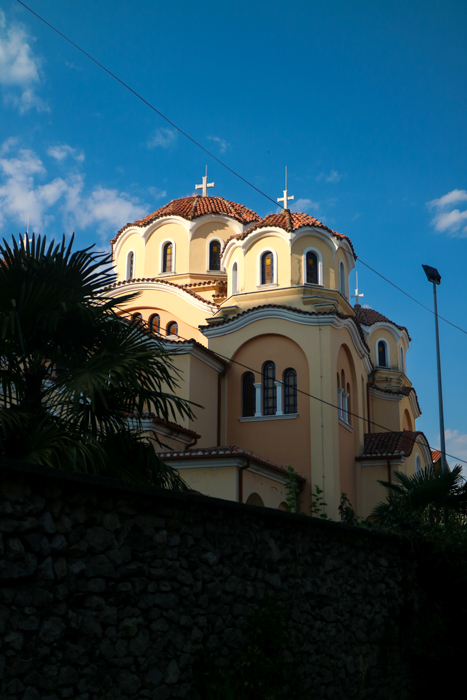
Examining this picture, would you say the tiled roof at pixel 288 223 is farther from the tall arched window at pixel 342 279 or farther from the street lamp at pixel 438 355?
the street lamp at pixel 438 355

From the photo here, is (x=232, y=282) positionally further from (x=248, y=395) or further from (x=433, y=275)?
(x=433, y=275)

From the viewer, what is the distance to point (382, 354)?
3086 centimetres

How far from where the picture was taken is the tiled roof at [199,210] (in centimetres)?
2581

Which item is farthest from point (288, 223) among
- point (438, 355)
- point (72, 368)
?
point (72, 368)

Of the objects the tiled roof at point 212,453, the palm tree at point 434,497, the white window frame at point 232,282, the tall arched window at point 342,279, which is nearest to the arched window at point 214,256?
the white window frame at point 232,282

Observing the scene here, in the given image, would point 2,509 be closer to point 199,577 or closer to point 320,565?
point 199,577

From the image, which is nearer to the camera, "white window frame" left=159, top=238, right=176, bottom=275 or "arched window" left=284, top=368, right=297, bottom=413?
"arched window" left=284, top=368, right=297, bottom=413

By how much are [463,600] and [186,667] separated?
493cm

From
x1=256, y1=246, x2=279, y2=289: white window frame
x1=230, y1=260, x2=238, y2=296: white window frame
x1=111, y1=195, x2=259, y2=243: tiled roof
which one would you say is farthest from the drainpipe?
x1=111, y1=195, x2=259, y2=243: tiled roof

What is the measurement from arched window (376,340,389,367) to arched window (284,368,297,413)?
1131cm

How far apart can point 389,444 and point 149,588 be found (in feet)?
58.3

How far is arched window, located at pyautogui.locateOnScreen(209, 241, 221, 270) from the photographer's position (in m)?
25.6

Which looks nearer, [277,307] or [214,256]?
[277,307]

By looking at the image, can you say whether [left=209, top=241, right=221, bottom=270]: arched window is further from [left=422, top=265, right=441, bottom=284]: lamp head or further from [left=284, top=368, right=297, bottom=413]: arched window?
[left=422, top=265, right=441, bottom=284]: lamp head
